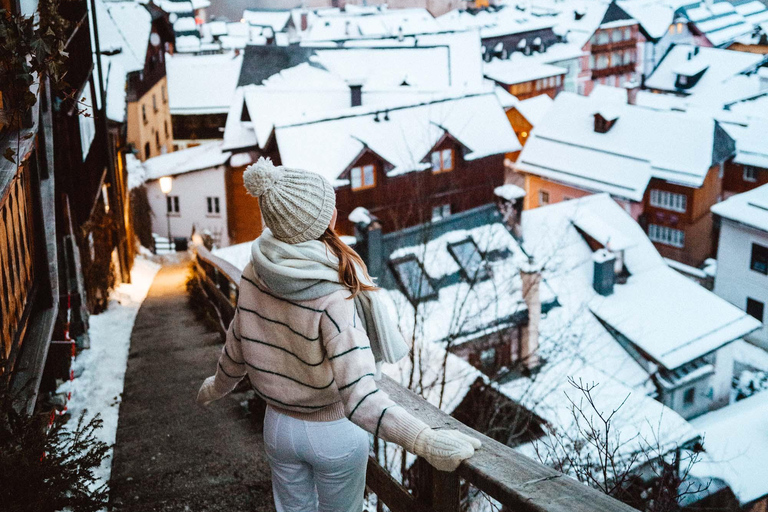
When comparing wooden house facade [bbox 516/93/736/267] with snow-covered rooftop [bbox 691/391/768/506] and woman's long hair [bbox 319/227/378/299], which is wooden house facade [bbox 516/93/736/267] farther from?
woman's long hair [bbox 319/227/378/299]

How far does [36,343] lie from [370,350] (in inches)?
149

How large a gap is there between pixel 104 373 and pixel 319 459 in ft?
18.6

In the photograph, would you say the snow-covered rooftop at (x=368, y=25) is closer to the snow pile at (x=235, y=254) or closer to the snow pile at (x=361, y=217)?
the snow pile at (x=361, y=217)

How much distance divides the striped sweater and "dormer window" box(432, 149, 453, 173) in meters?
22.3

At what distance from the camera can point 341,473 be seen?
293 cm

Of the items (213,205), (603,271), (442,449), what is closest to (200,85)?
(213,205)

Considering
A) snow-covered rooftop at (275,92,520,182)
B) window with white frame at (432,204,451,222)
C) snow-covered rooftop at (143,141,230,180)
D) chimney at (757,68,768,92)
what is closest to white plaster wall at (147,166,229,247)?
snow-covered rooftop at (143,141,230,180)

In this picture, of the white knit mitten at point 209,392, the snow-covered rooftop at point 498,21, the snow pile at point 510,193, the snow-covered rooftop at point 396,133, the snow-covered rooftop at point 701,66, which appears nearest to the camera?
the white knit mitten at point 209,392

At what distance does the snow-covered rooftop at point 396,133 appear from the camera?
2309 centimetres

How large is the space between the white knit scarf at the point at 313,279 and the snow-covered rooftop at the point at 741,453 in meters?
11.9

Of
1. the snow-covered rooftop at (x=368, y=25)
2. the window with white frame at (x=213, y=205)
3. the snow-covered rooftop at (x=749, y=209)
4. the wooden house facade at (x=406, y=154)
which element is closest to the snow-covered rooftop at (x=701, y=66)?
the snow-covered rooftop at (x=368, y=25)

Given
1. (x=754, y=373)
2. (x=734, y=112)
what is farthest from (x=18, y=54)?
(x=734, y=112)

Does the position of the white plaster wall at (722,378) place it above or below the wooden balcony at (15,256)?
below

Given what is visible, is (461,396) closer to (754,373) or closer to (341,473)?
(341,473)
